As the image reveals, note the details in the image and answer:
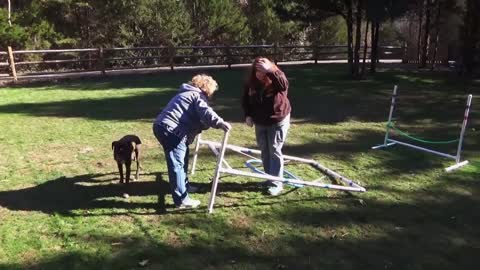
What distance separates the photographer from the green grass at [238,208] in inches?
168

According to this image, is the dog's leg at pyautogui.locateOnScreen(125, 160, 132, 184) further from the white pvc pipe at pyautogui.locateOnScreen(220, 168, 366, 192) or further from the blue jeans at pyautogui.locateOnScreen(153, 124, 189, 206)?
the white pvc pipe at pyautogui.locateOnScreen(220, 168, 366, 192)

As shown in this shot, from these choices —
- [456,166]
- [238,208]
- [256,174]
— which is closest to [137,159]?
[238,208]

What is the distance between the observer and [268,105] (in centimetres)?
542

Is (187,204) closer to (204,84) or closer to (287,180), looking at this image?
(287,180)

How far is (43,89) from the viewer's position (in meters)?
15.3

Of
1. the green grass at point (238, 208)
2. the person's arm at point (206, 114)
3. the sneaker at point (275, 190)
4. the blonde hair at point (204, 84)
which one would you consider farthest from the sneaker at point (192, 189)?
the blonde hair at point (204, 84)

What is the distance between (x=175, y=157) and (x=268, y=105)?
1219mm

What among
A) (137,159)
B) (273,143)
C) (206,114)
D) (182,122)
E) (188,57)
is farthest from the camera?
(188,57)

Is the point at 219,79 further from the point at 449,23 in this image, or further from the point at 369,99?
the point at 449,23

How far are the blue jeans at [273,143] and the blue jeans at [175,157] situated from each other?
98 centimetres

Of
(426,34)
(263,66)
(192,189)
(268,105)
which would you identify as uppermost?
(426,34)

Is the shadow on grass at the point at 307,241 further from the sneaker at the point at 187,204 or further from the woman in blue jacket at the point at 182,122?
the woman in blue jacket at the point at 182,122

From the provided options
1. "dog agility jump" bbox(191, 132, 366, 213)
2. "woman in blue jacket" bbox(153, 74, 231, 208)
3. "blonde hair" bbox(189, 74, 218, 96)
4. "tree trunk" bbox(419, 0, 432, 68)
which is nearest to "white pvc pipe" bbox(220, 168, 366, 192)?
"dog agility jump" bbox(191, 132, 366, 213)

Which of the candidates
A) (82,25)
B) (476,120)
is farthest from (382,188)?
(82,25)
